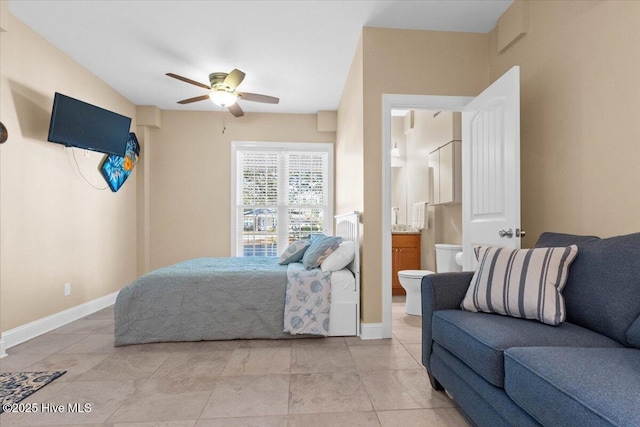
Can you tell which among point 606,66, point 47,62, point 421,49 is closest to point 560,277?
point 606,66

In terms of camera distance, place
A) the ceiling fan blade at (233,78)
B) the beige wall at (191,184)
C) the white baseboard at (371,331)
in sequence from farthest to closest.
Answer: the beige wall at (191,184)
the ceiling fan blade at (233,78)
the white baseboard at (371,331)

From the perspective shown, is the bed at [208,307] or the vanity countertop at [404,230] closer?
the bed at [208,307]

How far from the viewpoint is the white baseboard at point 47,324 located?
2.72 meters

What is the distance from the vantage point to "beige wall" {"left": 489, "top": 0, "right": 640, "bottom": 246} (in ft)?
5.92

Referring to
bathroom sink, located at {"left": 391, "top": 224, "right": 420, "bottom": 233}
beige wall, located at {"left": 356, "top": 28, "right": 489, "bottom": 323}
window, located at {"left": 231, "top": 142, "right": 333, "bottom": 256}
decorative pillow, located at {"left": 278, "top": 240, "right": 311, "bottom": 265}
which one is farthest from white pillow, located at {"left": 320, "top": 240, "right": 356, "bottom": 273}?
window, located at {"left": 231, "top": 142, "right": 333, "bottom": 256}

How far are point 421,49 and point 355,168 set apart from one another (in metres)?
1.25

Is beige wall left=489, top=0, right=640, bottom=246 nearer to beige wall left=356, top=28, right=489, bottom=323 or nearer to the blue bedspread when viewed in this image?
beige wall left=356, top=28, right=489, bottom=323

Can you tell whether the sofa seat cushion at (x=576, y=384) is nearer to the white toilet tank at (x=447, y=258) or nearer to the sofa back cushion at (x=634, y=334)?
the sofa back cushion at (x=634, y=334)

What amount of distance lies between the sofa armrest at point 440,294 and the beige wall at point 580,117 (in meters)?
0.86

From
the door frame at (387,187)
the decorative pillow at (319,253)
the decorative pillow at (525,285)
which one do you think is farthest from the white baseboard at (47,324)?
the decorative pillow at (525,285)

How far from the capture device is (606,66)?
193cm

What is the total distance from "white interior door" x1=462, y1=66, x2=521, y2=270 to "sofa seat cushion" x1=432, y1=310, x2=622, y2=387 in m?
0.79

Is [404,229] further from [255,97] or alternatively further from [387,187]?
[255,97]

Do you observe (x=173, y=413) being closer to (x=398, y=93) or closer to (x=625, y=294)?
(x=625, y=294)
